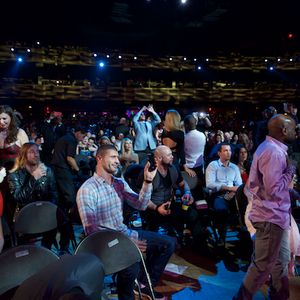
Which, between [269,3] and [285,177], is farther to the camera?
[269,3]

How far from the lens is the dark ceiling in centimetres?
1789

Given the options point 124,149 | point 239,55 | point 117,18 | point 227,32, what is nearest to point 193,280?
point 124,149

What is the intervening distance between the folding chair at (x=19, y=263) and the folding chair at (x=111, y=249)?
41cm

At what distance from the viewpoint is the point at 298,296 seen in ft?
7.91

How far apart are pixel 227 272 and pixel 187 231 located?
157 cm

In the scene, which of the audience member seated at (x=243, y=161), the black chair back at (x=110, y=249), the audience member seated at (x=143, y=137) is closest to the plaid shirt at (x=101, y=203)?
the black chair back at (x=110, y=249)

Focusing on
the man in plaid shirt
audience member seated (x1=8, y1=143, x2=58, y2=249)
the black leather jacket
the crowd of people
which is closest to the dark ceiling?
the crowd of people

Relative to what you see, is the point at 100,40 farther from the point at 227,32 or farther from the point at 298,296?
the point at 298,296

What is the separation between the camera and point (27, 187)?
4395 millimetres

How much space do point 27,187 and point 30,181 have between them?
0.08 metres

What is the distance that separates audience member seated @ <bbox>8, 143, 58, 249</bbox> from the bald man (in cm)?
227

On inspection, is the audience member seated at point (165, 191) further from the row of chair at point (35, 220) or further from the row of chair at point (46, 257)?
the row of chair at point (46, 257)

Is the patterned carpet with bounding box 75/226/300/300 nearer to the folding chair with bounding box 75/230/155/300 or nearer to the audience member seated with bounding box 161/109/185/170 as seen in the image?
the folding chair with bounding box 75/230/155/300

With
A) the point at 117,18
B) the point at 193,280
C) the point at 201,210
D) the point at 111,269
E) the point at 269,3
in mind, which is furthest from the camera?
the point at 117,18
